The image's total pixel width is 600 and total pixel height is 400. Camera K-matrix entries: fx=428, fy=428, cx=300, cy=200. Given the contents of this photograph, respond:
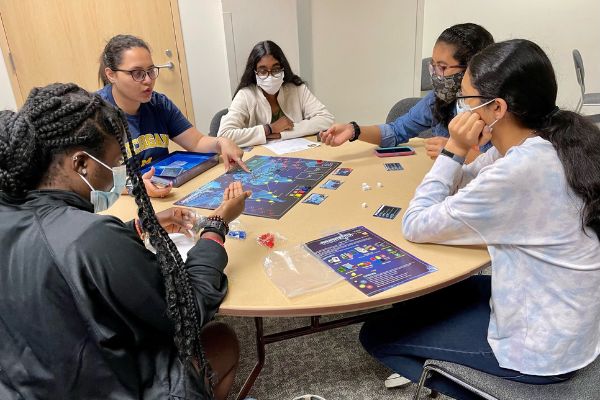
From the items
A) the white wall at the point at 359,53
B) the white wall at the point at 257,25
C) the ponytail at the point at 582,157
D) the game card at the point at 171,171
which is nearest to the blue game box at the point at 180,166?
the game card at the point at 171,171

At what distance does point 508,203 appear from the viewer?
1004mm

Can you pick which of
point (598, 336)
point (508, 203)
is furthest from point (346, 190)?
point (598, 336)

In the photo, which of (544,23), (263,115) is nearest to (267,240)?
(263,115)

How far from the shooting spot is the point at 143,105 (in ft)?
6.70

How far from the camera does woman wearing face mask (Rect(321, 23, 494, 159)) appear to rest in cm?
179

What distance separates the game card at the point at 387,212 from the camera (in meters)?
1.39

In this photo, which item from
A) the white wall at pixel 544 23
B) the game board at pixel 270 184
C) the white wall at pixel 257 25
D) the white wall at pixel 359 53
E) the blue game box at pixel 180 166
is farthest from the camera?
the white wall at pixel 544 23

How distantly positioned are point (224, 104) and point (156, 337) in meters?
2.96

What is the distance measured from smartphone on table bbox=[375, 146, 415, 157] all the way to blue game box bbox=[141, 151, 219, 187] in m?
0.78

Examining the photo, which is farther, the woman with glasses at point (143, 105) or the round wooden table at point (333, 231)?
the woman with glasses at point (143, 105)

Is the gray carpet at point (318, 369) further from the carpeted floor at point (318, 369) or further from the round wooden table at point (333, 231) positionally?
the round wooden table at point (333, 231)

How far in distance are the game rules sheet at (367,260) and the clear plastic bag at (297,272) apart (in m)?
0.03

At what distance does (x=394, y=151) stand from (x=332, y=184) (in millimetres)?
528

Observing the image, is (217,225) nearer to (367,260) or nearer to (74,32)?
(367,260)
